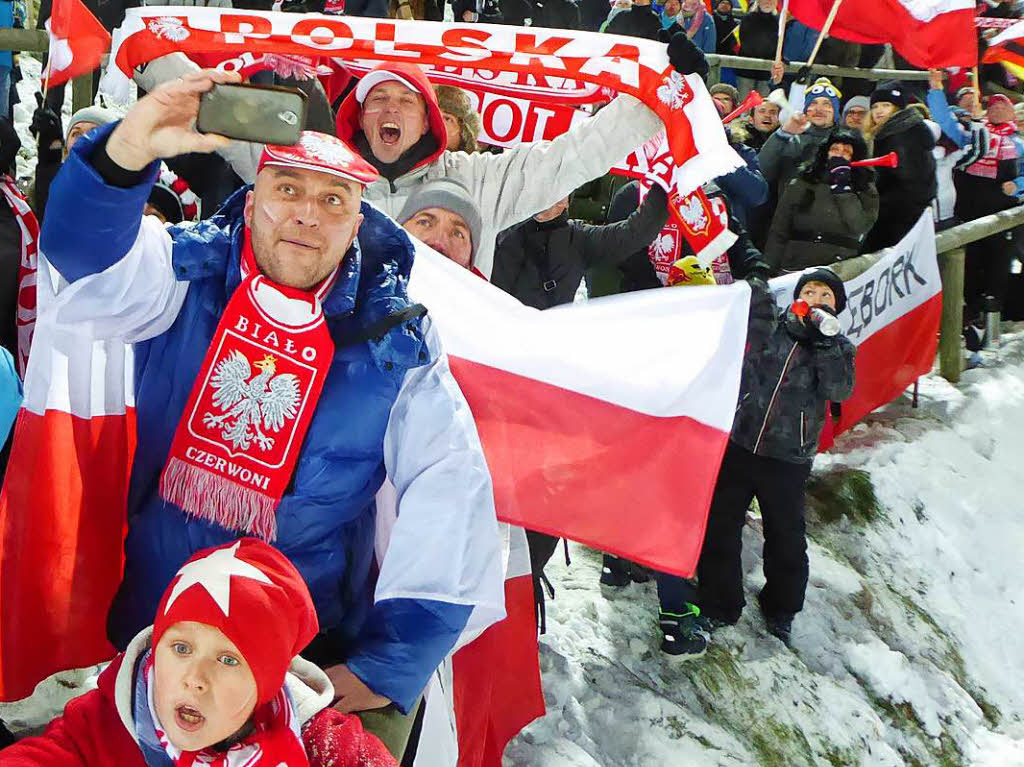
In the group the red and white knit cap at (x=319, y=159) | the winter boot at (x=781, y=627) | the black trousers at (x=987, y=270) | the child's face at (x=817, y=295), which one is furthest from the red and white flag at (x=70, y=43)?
the black trousers at (x=987, y=270)

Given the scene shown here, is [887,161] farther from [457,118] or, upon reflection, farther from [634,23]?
[457,118]

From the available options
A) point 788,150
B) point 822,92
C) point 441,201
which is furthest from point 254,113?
point 822,92

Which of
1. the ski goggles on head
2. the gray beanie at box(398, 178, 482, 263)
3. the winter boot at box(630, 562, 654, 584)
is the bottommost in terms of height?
the winter boot at box(630, 562, 654, 584)

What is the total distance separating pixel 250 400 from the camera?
2434 mm

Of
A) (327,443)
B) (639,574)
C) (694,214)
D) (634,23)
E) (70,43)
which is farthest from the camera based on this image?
(634,23)

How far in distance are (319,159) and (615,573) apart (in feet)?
11.4

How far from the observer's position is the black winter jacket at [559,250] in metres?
4.98

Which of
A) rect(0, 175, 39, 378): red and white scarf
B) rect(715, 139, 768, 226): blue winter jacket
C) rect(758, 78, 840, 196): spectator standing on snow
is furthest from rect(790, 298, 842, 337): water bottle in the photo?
rect(0, 175, 39, 378): red and white scarf

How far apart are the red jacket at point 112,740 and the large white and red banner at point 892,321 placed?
5.18 meters

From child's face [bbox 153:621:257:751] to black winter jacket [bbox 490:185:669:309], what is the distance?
3.06 metres

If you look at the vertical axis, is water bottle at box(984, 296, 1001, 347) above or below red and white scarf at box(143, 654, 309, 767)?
below

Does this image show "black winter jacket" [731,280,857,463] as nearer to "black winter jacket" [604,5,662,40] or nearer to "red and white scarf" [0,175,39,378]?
"red and white scarf" [0,175,39,378]

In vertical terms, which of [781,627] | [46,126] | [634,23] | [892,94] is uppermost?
[634,23]

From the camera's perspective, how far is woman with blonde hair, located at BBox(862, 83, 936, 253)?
27.0 ft
